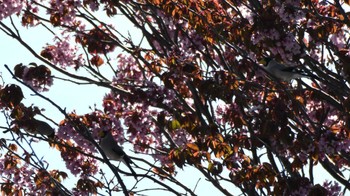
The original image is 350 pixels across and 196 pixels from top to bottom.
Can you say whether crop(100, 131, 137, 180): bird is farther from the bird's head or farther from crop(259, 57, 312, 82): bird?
crop(259, 57, 312, 82): bird

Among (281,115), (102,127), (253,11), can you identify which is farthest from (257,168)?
(102,127)

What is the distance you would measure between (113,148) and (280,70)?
2353 millimetres

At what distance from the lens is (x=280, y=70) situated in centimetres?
841

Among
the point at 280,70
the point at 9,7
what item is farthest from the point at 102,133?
the point at 280,70

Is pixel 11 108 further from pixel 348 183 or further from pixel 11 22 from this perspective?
pixel 348 183

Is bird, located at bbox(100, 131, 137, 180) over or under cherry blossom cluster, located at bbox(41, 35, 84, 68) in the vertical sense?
under

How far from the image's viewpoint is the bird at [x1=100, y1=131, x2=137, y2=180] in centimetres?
841

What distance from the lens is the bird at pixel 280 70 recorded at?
821 cm

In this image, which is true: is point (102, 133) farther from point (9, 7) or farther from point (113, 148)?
point (9, 7)

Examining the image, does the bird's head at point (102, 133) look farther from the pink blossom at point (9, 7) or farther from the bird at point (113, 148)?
the pink blossom at point (9, 7)

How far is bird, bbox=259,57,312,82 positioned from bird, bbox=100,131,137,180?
6.89ft

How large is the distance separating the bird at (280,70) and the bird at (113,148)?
2.10 meters

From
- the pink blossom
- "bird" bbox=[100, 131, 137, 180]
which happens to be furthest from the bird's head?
the pink blossom

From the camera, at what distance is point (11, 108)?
25.1 ft
